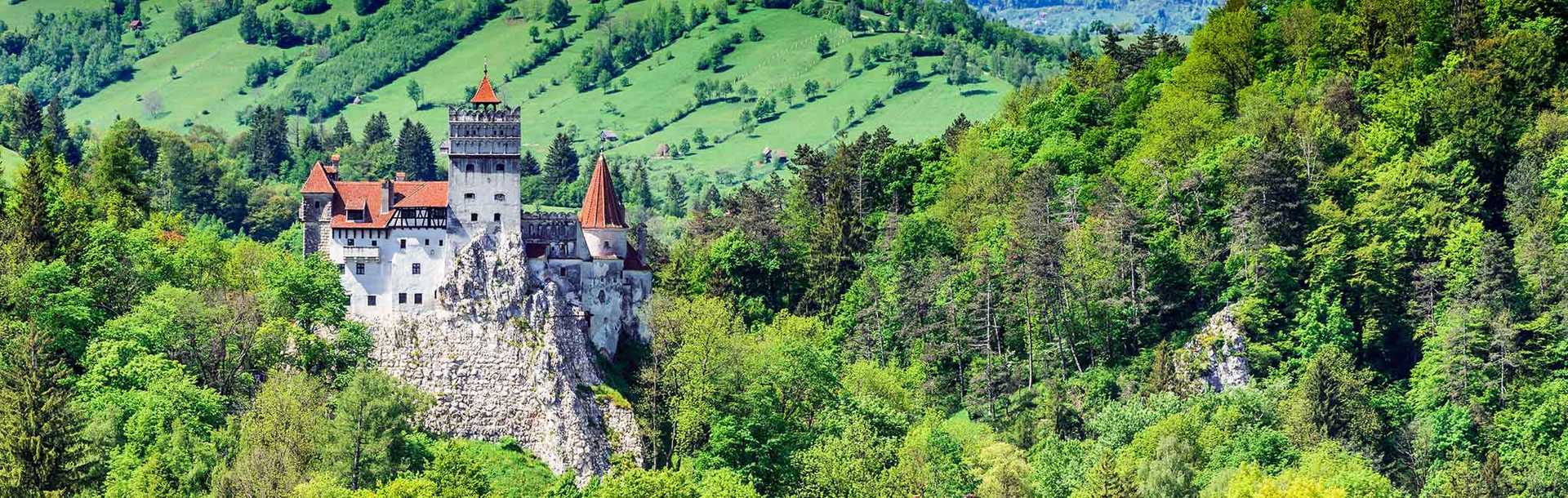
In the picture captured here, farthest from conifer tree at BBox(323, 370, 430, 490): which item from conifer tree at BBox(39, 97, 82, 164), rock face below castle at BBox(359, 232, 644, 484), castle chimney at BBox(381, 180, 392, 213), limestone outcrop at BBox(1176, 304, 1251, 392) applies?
conifer tree at BBox(39, 97, 82, 164)

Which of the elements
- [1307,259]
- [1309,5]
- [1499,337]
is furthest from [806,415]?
[1309,5]

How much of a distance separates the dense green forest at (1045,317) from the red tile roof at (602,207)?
191 inches

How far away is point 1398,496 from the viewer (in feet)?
275

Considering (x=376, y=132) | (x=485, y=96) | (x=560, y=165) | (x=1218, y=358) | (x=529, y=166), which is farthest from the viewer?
(x=376, y=132)

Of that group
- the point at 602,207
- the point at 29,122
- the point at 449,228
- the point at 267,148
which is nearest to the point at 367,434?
the point at 449,228

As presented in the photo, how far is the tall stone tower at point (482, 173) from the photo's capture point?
91750 mm

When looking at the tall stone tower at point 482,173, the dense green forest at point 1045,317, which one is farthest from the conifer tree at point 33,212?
the tall stone tower at point 482,173

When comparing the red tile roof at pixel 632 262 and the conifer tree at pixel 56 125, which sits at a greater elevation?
the conifer tree at pixel 56 125

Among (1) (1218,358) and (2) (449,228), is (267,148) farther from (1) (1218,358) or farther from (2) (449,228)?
(1) (1218,358)

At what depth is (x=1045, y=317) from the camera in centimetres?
9925

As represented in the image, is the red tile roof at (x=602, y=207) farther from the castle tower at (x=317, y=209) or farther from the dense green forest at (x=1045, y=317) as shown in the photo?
the castle tower at (x=317, y=209)

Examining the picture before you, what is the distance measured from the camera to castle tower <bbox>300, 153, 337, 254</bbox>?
9325 cm

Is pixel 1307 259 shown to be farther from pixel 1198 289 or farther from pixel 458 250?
pixel 458 250

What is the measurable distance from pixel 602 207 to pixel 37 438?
84.2 ft
